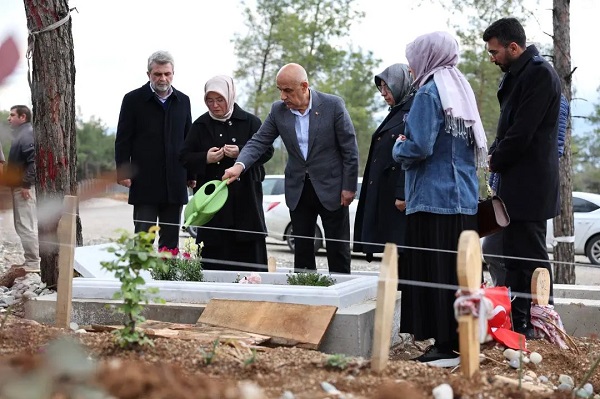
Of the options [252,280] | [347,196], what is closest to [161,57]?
[347,196]

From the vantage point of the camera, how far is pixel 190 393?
2469 millimetres

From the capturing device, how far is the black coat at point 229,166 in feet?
20.7

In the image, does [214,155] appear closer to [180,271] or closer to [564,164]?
[180,271]

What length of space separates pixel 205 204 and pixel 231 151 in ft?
1.86

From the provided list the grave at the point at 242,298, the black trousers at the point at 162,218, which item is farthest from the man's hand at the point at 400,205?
the black trousers at the point at 162,218

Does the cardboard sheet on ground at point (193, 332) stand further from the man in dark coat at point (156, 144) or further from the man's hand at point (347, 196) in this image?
the man in dark coat at point (156, 144)

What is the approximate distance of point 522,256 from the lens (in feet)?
16.6

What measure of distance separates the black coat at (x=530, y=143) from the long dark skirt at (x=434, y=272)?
50cm

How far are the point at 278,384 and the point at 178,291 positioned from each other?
2.23 metres

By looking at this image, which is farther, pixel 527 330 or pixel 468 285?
pixel 527 330

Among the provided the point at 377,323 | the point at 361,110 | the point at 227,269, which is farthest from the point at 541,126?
the point at 361,110

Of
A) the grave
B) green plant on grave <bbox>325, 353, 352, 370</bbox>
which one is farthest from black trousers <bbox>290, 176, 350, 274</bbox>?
green plant on grave <bbox>325, 353, 352, 370</bbox>

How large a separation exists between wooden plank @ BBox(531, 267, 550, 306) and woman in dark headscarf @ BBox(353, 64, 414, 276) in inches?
39.9

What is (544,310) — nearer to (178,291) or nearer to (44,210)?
(178,291)
